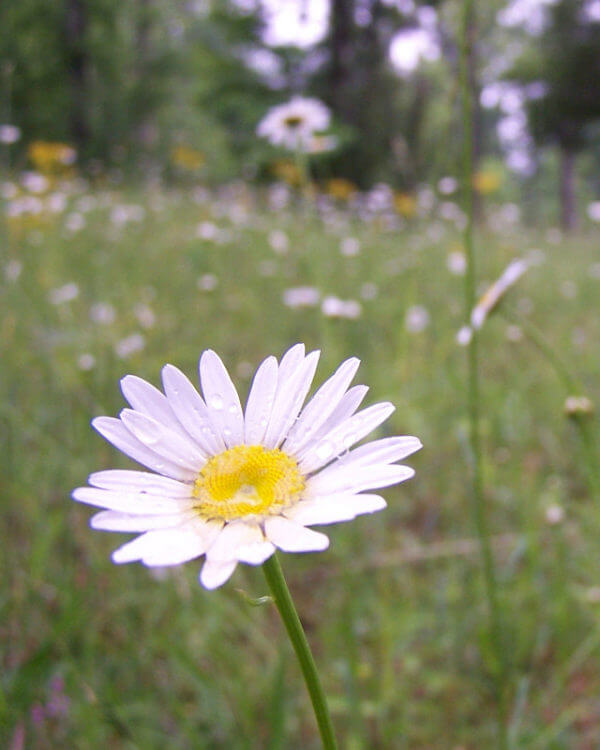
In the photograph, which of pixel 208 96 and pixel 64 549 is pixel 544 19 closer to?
pixel 208 96

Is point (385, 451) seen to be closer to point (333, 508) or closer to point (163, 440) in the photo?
point (333, 508)

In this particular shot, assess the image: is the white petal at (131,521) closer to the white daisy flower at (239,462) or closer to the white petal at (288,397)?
the white daisy flower at (239,462)

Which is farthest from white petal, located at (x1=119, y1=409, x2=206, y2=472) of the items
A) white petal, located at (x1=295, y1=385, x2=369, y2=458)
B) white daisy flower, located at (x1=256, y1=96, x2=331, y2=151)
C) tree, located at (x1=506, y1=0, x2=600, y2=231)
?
tree, located at (x1=506, y1=0, x2=600, y2=231)

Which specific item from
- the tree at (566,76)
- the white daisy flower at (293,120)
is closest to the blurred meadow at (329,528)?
the white daisy flower at (293,120)

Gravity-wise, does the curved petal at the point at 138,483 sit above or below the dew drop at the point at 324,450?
below

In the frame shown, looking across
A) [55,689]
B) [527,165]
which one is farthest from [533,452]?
[527,165]

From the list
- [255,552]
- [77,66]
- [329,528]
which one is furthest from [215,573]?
[77,66]

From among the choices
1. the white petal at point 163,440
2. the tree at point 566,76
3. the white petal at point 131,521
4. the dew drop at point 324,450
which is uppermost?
the tree at point 566,76
